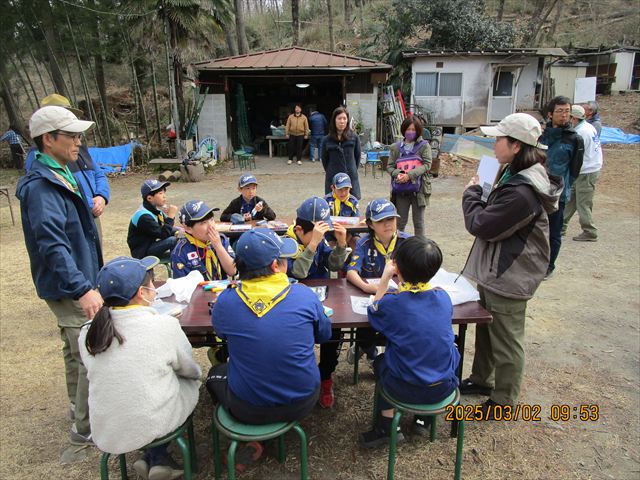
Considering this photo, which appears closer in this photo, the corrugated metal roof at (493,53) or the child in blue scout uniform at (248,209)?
the child in blue scout uniform at (248,209)

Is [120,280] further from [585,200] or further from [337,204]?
[585,200]

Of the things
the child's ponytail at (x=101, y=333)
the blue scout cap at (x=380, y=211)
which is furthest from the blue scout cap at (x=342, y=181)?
the child's ponytail at (x=101, y=333)

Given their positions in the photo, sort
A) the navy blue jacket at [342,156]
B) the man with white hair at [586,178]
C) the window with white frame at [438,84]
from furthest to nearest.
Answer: the window with white frame at [438,84], the man with white hair at [586,178], the navy blue jacket at [342,156]

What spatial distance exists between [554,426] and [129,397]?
2522 millimetres

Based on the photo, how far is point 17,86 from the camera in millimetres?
17625

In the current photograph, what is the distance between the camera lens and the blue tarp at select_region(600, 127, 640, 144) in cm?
1382

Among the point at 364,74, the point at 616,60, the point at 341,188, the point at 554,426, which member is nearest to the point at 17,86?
the point at 364,74

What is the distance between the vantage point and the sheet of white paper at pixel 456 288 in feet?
8.68

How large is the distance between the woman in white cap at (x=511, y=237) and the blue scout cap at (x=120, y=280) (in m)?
1.83

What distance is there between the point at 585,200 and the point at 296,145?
9.14 m

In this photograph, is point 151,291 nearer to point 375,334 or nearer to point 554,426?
point 375,334

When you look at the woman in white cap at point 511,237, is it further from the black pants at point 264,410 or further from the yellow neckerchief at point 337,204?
the yellow neckerchief at point 337,204

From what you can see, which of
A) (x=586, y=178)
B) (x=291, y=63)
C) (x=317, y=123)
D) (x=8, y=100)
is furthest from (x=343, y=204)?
(x=8, y=100)

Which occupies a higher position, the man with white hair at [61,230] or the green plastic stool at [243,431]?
the man with white hair at [61,230]
